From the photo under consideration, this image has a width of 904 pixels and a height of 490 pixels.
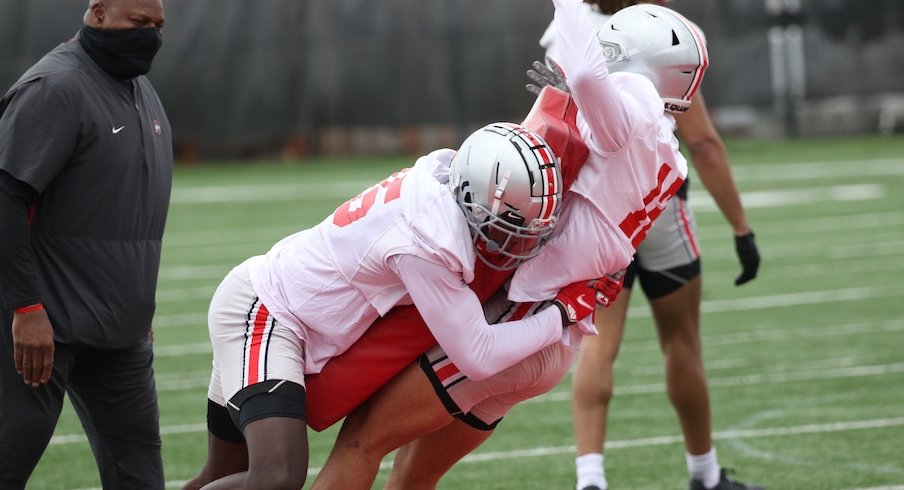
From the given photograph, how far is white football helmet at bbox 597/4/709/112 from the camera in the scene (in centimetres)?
433

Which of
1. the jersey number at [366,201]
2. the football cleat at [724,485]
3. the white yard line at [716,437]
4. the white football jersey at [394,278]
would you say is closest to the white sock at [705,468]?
the football cleat at [724,485]

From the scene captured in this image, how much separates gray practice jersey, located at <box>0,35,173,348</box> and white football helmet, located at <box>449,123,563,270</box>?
4.32 ft

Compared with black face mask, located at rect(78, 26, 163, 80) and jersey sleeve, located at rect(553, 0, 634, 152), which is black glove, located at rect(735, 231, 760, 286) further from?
black face mask, located at rect(78, 26, 163, 80)

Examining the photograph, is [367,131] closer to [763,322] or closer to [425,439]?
[763,322]

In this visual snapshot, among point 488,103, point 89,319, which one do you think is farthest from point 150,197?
point 488,103

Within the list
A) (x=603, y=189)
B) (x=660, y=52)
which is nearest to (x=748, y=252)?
(x=660, y=52)

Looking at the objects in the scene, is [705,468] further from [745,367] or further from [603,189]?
[745,367]

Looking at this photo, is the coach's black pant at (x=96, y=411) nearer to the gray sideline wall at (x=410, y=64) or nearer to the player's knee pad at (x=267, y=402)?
the player's knee pad at (x=267, y=402)

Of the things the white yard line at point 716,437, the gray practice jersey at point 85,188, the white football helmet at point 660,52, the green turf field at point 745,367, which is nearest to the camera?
the white football helmet at point 660,52

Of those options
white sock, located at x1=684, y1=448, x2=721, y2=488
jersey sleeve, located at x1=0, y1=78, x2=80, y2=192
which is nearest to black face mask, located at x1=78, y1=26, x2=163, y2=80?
jersey sleeve, located at x1=0, y1=78, x2=80, y2=192

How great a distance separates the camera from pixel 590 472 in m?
5.68

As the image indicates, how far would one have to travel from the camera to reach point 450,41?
74.8ft

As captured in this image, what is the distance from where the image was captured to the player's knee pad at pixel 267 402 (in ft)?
13.1

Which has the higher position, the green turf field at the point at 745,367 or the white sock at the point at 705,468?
the white sock at the point at 705,468
